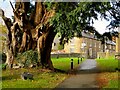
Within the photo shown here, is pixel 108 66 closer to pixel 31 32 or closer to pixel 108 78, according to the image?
pixel 31 32

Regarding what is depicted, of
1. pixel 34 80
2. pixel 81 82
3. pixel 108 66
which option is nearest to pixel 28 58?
pixel 34 80

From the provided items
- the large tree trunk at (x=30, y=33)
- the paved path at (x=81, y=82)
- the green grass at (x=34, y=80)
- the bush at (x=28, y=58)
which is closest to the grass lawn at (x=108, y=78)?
the paved path at (x=81, y=82)

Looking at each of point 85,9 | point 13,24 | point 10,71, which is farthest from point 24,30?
point 85,9

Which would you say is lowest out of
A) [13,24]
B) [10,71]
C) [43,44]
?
[10,71]

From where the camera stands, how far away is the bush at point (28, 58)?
2558 cm

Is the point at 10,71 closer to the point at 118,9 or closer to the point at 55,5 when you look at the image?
the point at 55,5

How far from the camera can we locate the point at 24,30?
2630 centimetres

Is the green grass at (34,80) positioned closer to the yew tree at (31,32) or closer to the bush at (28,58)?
the bush at (28,58)

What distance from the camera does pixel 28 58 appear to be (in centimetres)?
2572

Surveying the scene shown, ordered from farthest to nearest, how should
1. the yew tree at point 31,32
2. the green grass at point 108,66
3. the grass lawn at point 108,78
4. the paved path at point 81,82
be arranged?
the green grass at point 108,66
the yew tree at point 31,32
the grass lawn at point 108,78
the paved path at point 81,82

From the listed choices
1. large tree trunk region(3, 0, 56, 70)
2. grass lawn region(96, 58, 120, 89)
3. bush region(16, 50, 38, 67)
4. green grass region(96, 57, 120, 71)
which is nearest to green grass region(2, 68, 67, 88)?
bush region(16, 50, 38, 67)

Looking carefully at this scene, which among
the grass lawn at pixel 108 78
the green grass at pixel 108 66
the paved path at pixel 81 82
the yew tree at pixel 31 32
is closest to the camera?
the paved path at pixel 81 82

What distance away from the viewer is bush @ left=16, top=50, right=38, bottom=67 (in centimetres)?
2558

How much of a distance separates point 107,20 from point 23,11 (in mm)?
6752
